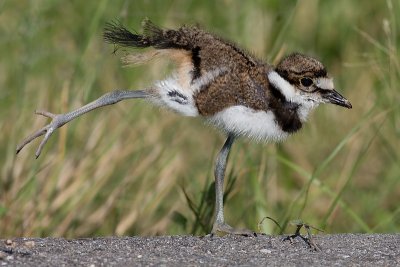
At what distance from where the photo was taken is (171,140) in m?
6.58

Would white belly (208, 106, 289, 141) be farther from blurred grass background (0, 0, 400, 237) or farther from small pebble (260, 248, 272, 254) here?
small pebble (260, 248, 272, 254)

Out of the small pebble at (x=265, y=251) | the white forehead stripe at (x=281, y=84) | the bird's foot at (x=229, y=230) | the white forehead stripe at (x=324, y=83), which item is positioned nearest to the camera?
the small pebble at (x=265, y=251)

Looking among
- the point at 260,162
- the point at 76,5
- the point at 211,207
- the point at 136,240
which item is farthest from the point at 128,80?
the point at 136,240

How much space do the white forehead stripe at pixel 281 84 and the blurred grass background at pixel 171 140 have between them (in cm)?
55

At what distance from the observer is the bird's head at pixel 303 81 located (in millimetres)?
4855

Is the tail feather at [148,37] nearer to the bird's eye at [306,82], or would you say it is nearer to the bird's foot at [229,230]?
the bird's eye at [306,82]

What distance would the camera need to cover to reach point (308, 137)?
754 cm

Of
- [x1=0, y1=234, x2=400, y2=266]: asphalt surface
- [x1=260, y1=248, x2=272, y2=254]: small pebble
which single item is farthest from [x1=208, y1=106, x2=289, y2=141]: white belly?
[x1=260, y1=248, x2=272, y2=254]: small pebble

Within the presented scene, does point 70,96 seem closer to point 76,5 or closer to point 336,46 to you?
point 76,5

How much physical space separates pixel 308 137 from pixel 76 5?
2.01 meters

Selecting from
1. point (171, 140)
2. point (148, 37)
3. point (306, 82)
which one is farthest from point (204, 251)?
point (171, 140)

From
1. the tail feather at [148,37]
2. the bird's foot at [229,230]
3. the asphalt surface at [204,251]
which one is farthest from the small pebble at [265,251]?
the tail feather at [148,37]

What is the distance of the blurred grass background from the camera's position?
18.8 feet

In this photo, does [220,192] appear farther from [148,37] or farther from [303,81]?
[148,37]
